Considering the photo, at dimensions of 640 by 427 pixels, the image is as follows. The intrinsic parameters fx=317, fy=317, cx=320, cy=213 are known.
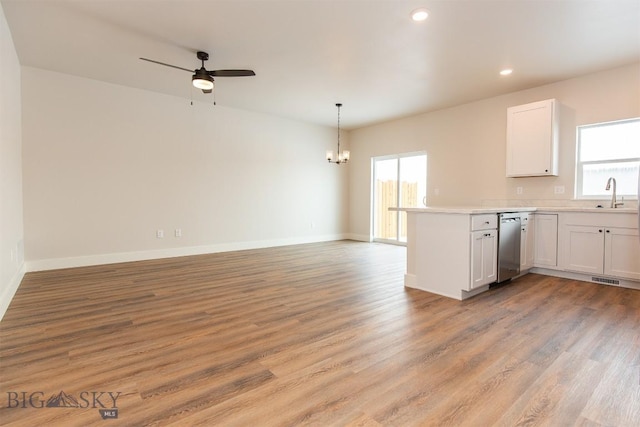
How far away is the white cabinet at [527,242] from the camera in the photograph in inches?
164

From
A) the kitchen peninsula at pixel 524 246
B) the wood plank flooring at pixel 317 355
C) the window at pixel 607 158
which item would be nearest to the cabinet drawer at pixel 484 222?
the kitchen peninsula at pixel 524 246

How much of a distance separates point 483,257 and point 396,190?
4114 millimetres

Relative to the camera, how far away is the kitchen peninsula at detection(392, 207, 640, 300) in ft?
10.6

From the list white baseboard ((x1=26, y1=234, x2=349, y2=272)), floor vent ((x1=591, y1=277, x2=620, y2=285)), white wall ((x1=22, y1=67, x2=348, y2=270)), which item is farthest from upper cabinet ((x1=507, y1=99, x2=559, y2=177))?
white baseboard ((x1=26, y1=234, x2=349, y2=272))

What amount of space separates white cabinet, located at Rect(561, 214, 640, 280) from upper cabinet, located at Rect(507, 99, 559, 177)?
85 cm

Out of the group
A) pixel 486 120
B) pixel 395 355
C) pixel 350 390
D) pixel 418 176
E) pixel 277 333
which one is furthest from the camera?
pixel 418 176

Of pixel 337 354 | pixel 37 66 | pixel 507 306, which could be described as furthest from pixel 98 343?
pixel 37 66

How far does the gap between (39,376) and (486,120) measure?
6290 millimetres

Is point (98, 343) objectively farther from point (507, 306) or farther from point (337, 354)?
point (507, 306)

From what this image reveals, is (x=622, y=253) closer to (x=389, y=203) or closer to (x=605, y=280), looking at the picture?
(x=605, y=280)

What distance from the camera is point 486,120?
5445mm

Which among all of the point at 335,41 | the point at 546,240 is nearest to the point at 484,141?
the point at 546,240

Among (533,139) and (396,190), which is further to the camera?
(396,190)

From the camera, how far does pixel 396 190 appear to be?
24.1ft
